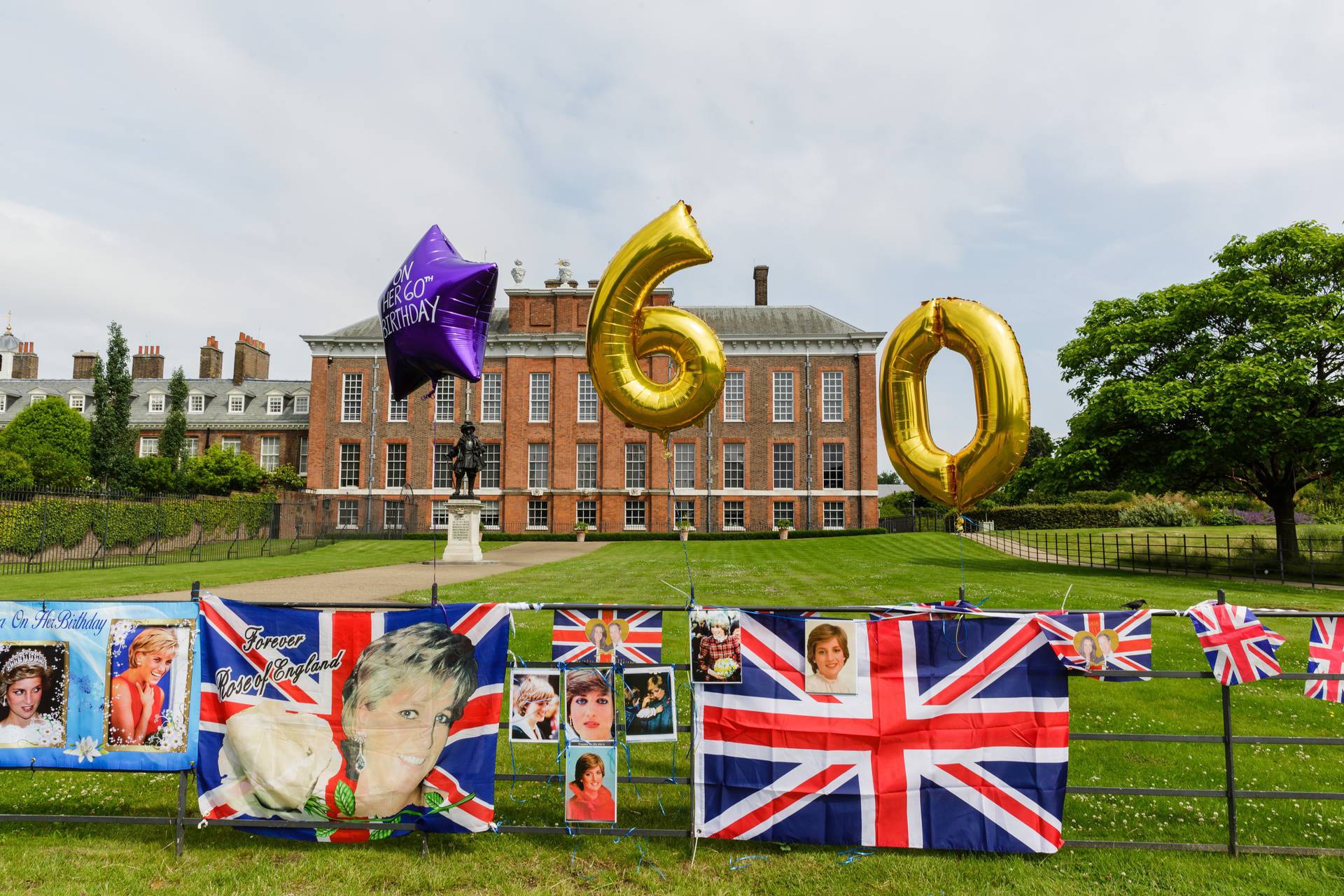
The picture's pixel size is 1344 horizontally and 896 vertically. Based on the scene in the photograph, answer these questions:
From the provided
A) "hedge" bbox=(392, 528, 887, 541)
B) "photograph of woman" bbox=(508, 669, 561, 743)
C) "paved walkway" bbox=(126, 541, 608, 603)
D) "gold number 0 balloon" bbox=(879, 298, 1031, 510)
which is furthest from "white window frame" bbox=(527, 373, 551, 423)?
"photograph of woman" bbox=(508, 669, 561, 743)

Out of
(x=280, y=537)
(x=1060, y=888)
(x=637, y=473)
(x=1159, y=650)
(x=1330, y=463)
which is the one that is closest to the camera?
(x=1060, y=888)

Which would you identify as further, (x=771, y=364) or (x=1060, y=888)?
(x=771, y=364)

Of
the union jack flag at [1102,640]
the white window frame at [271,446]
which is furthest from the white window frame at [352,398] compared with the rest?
the union jack flag at [1102,640]

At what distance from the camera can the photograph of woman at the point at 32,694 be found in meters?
4.56

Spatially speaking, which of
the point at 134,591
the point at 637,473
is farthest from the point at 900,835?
the point at 637,473

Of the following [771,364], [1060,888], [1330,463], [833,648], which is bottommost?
[1060,888]

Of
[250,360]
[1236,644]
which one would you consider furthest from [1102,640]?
[250,360]

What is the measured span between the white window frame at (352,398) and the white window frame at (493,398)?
23.2 ft

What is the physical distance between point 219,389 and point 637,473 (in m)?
32.2

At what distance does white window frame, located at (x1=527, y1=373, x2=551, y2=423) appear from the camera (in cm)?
4222

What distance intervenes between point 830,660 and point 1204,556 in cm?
2653

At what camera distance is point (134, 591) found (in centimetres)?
1482

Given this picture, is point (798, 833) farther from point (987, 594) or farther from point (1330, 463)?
point (1330, 463)

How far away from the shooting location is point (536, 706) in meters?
4.50
